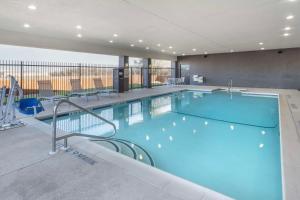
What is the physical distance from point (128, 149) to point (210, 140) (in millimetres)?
2056

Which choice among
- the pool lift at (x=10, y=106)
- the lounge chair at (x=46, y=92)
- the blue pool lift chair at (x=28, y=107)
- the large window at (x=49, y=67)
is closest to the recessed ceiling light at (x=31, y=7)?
the pool lift at (x=10, y=106)

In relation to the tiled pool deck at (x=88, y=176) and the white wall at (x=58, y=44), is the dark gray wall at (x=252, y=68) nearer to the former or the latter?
the white wall at (x=58, y=44)

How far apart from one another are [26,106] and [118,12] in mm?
3373

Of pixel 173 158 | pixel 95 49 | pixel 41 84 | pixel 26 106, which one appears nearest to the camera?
pixel 173 158

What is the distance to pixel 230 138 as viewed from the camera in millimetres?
5117

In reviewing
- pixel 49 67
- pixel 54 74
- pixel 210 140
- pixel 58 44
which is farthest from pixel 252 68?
pixel 49 67

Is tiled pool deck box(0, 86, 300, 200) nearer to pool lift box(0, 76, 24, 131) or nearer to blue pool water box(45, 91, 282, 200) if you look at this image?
blue pool water box(45, 91, 282, 200)

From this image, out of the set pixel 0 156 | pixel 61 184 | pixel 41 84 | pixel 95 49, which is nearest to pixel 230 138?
pixel 61 184

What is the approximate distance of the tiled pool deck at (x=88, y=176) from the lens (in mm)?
2219

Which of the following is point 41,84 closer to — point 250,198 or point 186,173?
point 186,173

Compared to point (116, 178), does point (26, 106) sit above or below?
above

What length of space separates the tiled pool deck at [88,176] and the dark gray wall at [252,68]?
13.6 m

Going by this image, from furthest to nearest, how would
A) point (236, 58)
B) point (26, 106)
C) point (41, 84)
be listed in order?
point (236, 58), point (41, 84), point (26, 106)

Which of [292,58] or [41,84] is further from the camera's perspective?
[292,58]
